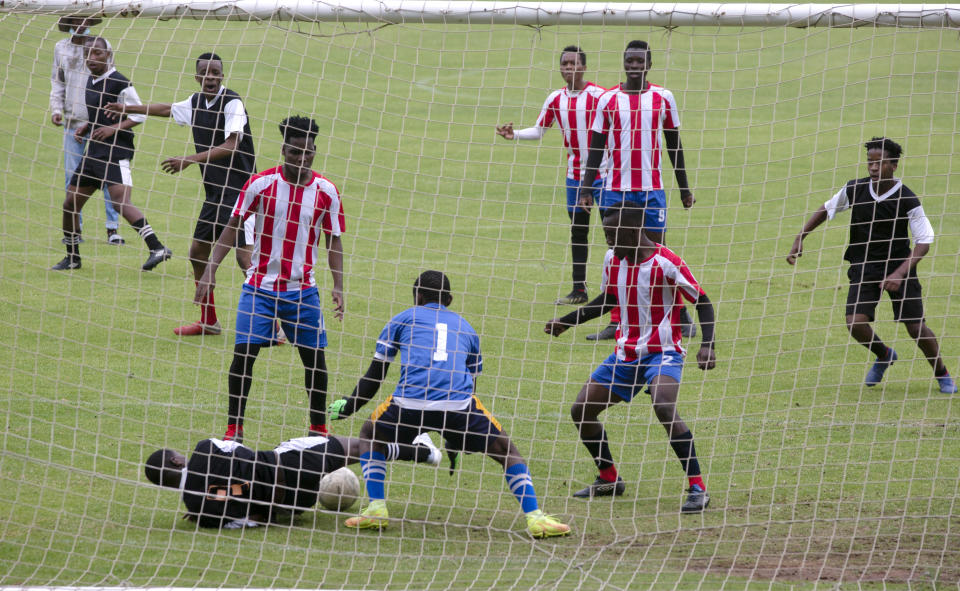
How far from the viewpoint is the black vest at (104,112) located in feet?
23.0

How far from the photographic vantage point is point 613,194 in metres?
9.32

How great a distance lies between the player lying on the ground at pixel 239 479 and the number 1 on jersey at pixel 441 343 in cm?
61

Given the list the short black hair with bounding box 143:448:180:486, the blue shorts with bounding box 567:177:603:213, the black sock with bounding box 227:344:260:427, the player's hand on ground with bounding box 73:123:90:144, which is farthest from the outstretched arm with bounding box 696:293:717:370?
the blue shorts with bounding box 567:177:603:213

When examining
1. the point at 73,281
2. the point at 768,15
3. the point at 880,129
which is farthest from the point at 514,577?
the point at 880,129

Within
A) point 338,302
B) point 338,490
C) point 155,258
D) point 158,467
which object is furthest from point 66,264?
point 338,490

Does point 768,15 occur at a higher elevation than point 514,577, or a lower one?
higher

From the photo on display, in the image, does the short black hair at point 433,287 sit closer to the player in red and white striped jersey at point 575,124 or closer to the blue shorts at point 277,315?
the blue shorts at point 277,315

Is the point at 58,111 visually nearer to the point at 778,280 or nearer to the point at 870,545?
the point at 870,545

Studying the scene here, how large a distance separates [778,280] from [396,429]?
671cm

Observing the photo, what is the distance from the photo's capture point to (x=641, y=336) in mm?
6332

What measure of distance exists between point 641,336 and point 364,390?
1.55 metres

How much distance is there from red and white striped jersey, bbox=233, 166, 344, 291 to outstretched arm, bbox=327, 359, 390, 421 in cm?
95

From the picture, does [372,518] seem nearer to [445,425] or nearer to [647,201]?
[445,425]

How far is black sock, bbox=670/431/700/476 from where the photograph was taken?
6.14m
